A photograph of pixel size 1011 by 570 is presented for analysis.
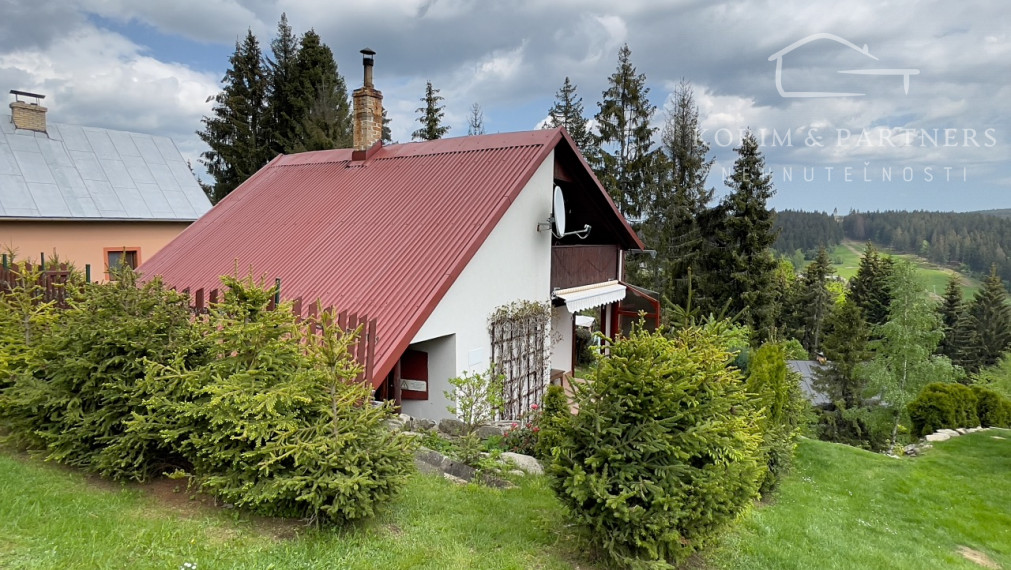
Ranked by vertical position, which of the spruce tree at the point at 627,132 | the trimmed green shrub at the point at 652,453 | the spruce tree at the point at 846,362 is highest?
the spruce tree at the point at 627,132

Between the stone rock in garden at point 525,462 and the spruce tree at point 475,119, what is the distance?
3397 cm

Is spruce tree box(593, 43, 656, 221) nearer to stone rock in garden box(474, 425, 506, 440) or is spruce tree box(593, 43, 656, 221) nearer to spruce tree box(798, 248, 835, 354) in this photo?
stone rock in garden box(474, 425, 506, 440)

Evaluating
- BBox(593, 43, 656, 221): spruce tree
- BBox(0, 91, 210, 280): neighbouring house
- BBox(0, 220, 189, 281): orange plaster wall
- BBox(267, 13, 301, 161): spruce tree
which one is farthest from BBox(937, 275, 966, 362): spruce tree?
BBox(0, 220, 189, 281): orange plaster wall

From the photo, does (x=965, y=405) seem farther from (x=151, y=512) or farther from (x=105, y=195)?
(x=105, y=195)

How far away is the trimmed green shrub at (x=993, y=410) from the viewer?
1734 centimetres

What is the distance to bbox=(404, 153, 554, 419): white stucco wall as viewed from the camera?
935cm

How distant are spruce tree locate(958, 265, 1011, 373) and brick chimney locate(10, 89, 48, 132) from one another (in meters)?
61.8

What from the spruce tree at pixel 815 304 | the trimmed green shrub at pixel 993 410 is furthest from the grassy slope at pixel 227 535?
the spruce tree at pixel 815 304

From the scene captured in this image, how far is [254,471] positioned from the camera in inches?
179

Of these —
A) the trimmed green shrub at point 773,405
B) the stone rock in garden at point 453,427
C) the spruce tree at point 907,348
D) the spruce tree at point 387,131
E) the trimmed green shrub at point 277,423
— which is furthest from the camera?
the spruce tree at point 387,131

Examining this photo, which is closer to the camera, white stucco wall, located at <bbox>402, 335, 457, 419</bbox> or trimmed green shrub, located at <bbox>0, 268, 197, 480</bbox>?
trimmed green shrub, located at <bbox>0, 268, 197, 480</bbox>

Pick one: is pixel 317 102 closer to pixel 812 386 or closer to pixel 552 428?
pixel 812 386

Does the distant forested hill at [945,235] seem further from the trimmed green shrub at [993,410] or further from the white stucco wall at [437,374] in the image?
the white stucco wall at [437,374]

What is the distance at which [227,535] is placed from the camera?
4402 millimetres
